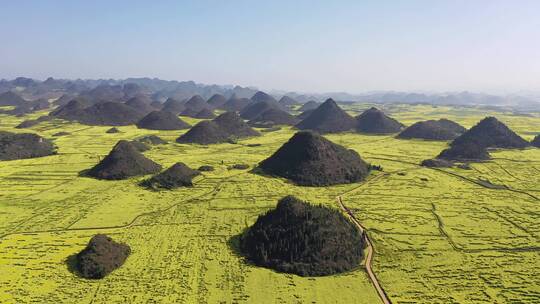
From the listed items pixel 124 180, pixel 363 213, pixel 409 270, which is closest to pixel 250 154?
pixel 124 180

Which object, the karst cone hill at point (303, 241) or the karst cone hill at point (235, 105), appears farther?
the karst cone hill at point (235, 105)

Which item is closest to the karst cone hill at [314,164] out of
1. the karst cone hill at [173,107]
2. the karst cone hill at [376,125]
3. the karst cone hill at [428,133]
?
the karst cone hill at [428,133]

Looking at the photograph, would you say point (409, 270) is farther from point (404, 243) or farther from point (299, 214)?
point (299, 214)

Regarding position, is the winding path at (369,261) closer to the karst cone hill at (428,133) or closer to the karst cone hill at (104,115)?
the karst cone hill at (428,133)

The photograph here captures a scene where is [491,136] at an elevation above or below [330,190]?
above

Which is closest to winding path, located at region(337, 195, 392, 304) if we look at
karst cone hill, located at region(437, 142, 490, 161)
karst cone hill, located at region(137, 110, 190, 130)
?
karst cone hill, located at region(437, 142, 490, 161)

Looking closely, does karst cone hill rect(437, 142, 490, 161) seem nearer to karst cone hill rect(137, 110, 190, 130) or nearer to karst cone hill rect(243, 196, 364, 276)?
karst cone hill rect(243, 196, 364, 276)

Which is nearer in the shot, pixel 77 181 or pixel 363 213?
pixel 363 213
